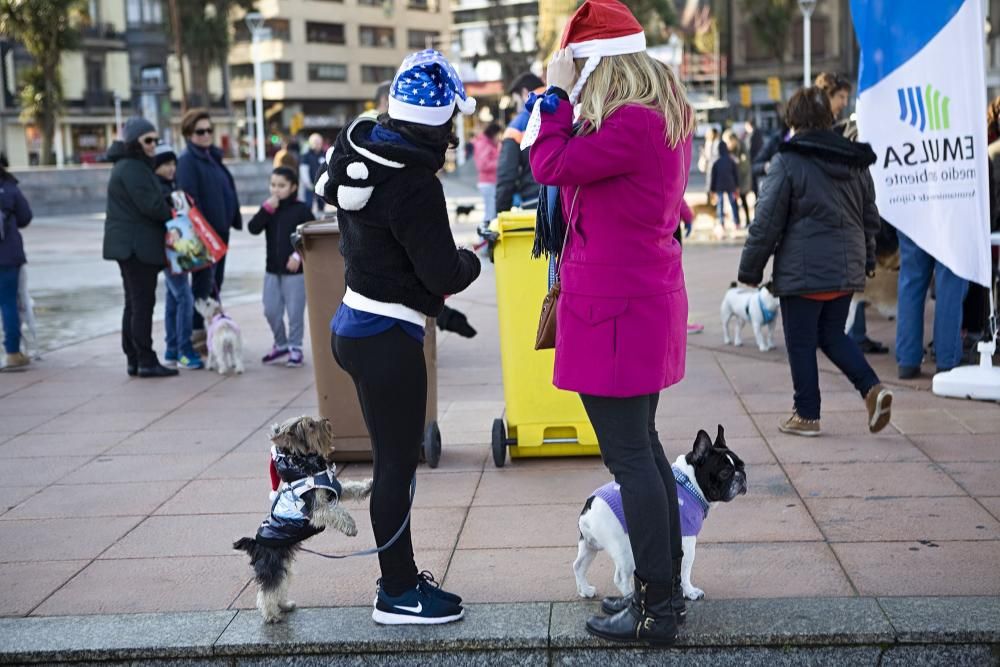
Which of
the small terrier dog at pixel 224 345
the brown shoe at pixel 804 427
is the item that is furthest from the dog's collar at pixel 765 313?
the small terrier dog at pixel 224 345

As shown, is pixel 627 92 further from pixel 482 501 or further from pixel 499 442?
pixel 499 442

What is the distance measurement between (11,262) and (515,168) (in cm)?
415

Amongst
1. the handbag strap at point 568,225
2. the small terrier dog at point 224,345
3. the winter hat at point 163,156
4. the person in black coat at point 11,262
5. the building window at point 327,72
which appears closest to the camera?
the handbag strap at point 568,225

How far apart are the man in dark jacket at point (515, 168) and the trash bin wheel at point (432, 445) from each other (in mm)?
3019

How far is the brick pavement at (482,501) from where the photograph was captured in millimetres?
4496

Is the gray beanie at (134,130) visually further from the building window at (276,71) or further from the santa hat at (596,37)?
the building window at (276,71)

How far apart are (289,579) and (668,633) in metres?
1.30

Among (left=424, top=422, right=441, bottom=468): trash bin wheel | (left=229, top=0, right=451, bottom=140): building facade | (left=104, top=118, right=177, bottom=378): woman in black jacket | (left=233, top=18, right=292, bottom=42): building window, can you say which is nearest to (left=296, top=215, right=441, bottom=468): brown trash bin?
(left=424, top=422, right=441, bottom=468): trash bin wheel

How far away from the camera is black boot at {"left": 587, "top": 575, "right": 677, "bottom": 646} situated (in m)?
3.77

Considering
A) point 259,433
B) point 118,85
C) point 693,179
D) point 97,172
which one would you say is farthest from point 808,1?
point 118,85

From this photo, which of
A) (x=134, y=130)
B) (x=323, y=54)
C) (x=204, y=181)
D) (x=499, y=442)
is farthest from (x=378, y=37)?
(x=499, y=442)

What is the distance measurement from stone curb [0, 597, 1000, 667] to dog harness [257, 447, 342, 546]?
1.14 ft

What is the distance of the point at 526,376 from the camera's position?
6.14 meters

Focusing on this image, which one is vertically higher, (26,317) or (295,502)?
(295,502)
